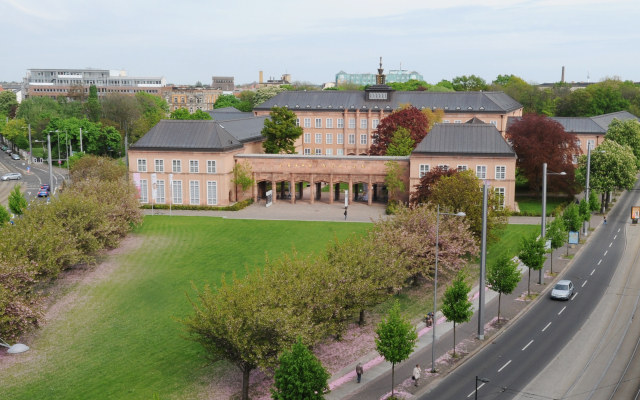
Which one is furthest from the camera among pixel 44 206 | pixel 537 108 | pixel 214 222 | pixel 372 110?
pixel 537 108

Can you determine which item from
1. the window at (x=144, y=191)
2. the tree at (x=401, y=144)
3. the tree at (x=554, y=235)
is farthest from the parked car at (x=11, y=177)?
the tree at (x=554, y=235)

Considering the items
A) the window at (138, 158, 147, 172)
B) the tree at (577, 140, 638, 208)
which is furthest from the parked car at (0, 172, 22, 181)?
the tree at (577, 140, 638, 208)

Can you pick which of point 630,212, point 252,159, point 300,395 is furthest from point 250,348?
point 630,212

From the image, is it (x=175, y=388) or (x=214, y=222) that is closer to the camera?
(x=175, y=388)

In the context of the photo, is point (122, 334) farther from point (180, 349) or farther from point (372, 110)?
point (372, 110)

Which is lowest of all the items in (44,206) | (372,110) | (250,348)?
(250,348)

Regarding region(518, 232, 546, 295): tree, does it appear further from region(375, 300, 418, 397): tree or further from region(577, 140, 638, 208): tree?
region(577, 140, 638, 208): tree

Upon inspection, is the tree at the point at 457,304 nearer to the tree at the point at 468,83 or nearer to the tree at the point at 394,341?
the tree at the point at 394,341
